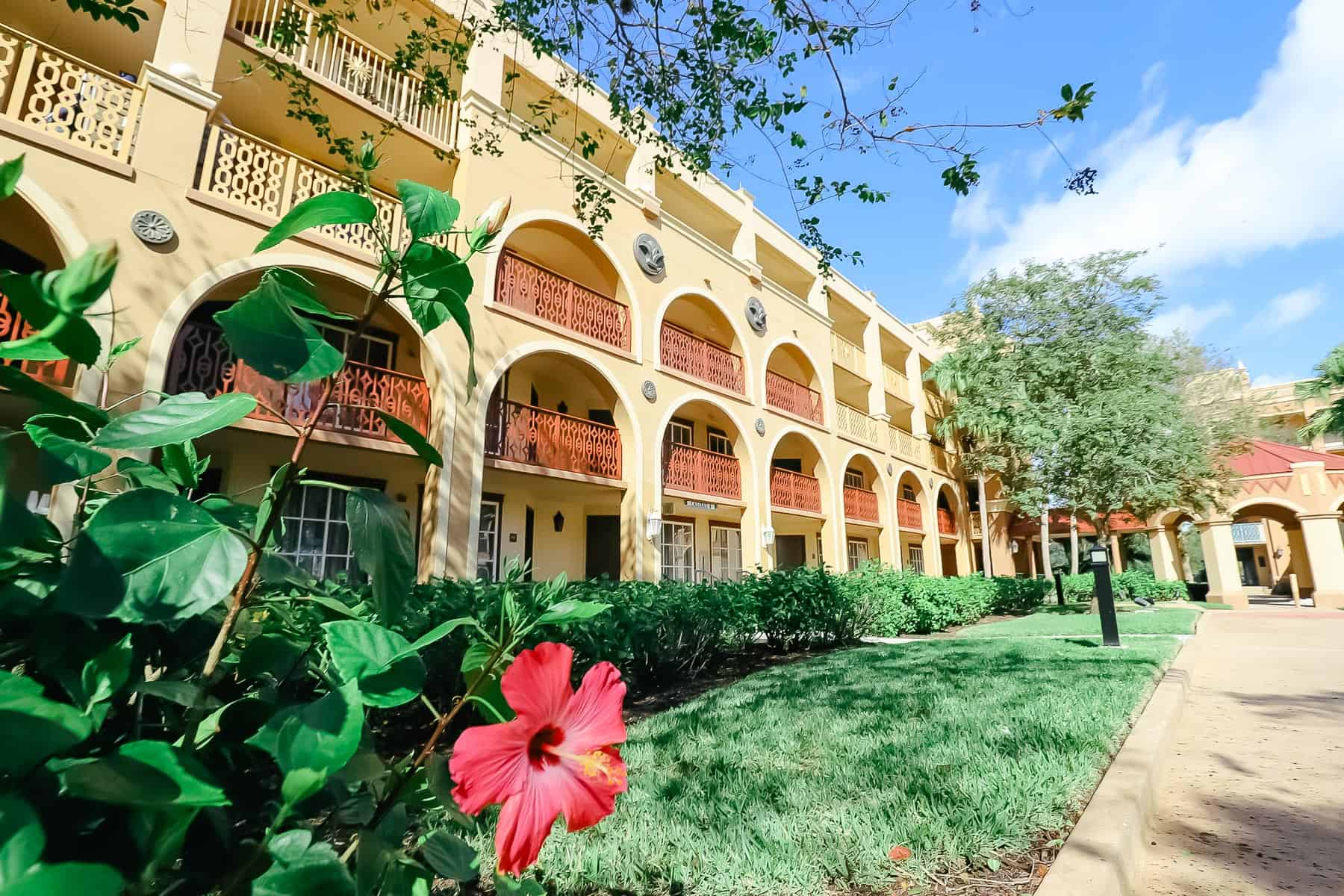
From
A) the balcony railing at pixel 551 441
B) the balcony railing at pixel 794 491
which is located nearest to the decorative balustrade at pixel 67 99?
the balcony railing at pixel 551 441

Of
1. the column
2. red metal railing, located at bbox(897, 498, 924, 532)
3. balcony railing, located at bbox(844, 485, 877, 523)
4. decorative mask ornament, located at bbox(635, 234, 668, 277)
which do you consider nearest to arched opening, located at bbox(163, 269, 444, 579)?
decorative mask ornament, located at bbox(635, 234, 668, 277)

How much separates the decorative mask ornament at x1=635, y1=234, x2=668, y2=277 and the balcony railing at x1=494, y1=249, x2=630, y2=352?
3.51 ft

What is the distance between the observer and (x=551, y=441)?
11.0 m

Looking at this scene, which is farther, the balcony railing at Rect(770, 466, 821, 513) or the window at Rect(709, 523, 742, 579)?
the window at Rect(709, 523, 742, 579)

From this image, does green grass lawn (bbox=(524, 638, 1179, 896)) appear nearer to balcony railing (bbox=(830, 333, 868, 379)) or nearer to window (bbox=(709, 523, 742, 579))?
window (bbox=(709, 523, 742, 579))

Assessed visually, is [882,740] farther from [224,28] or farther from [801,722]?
[224,28]

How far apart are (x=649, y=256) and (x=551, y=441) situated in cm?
477

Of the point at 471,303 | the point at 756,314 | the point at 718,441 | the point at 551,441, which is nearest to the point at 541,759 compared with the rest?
the point at 471,303

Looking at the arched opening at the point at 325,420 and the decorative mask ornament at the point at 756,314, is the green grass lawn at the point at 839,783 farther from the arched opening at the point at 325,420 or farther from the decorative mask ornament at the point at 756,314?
the decorative mask ornament at the point at 756,314

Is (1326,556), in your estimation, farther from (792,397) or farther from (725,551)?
(725,551)

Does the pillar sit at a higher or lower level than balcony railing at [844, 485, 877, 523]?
lower

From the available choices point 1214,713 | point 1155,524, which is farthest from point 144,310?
point 1155,524

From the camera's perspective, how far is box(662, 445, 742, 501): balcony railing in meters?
13.4

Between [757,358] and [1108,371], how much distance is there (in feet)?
41.6
